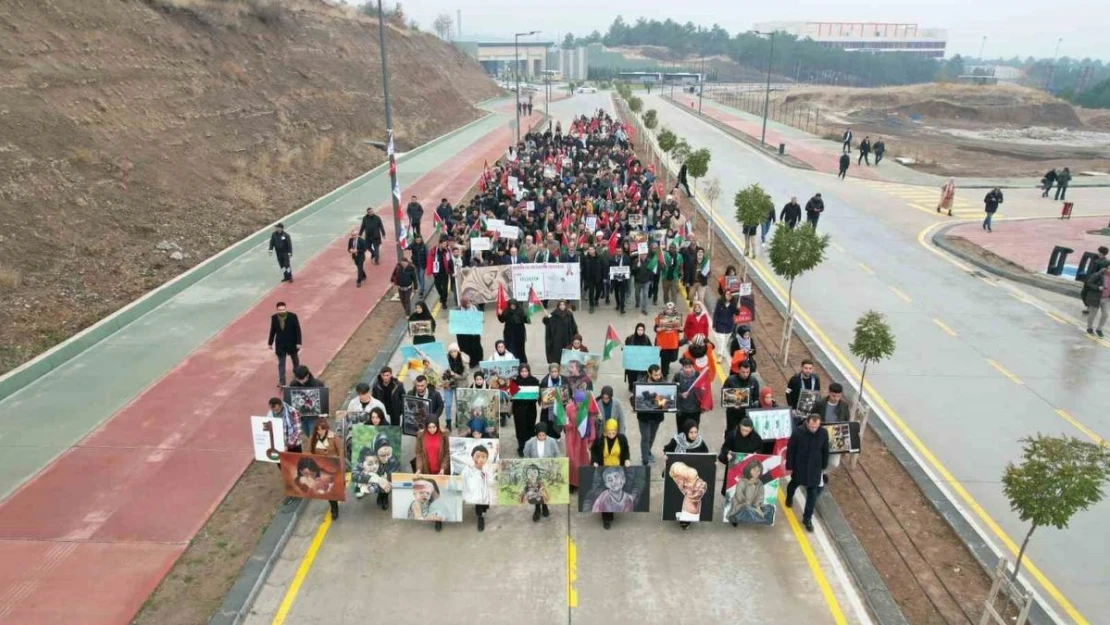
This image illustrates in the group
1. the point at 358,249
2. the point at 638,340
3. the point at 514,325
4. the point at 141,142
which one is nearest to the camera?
the point at 638,340

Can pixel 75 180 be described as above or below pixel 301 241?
above

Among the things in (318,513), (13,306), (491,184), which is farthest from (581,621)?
(491,184)

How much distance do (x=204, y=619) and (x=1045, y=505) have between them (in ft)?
26.4

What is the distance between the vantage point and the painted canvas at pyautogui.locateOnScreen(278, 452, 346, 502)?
8836 millimetres

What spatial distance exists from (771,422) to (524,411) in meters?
3.28

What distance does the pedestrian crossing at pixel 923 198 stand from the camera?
96.0 ft

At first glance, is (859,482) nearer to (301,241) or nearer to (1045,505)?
(1045,505)

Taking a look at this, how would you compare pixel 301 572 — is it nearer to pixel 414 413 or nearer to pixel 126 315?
pixel 414 413

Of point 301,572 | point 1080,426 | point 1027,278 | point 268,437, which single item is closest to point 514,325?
point 268,437

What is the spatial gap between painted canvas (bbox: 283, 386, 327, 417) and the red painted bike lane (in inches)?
40.3

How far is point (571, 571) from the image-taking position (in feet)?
27.1

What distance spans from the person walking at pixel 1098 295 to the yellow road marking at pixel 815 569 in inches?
420

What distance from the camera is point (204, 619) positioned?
293 inches

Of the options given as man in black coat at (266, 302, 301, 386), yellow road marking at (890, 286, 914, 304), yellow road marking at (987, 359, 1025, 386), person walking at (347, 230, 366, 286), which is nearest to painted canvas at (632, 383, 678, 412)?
man in black coat at (266, 302, 301, 386)
